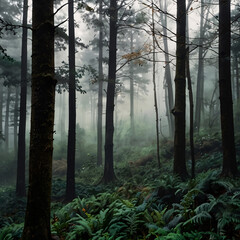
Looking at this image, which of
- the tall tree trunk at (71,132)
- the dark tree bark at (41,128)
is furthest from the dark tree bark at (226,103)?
the tall tree trunk at (71,132)

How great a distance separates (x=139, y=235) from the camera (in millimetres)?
4203

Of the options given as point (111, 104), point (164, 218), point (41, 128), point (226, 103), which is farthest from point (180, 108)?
point (41, 128)

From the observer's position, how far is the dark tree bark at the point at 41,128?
3605mm

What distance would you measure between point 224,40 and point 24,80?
10091 millimetres

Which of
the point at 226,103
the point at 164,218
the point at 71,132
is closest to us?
the point at 164,218

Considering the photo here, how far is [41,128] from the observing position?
3666 mm

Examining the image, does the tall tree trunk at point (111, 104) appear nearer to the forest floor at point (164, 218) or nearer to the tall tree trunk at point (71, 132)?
the tall tree trunk at point (71, 132)

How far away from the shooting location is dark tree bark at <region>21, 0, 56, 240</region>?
3605 mm

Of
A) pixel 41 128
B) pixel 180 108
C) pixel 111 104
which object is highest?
pixel 111 104

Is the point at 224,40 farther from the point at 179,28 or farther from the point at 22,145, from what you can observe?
the point at 22,145

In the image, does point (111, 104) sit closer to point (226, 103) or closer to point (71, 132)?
point (71, 132)

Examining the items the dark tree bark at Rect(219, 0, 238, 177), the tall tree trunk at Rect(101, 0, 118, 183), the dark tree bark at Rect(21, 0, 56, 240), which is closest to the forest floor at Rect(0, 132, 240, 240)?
the dark tree bark at Rect(21, 0, 56, 240)

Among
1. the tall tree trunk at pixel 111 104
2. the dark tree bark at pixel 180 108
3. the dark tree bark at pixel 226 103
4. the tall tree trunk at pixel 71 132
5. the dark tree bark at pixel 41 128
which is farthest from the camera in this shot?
the tall tree trunk at pixel 111 104

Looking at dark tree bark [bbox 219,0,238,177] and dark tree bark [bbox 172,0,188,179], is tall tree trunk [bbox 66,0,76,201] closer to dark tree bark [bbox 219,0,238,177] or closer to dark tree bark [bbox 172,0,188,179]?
dark tree bark [bbox 172,0,188,179]
